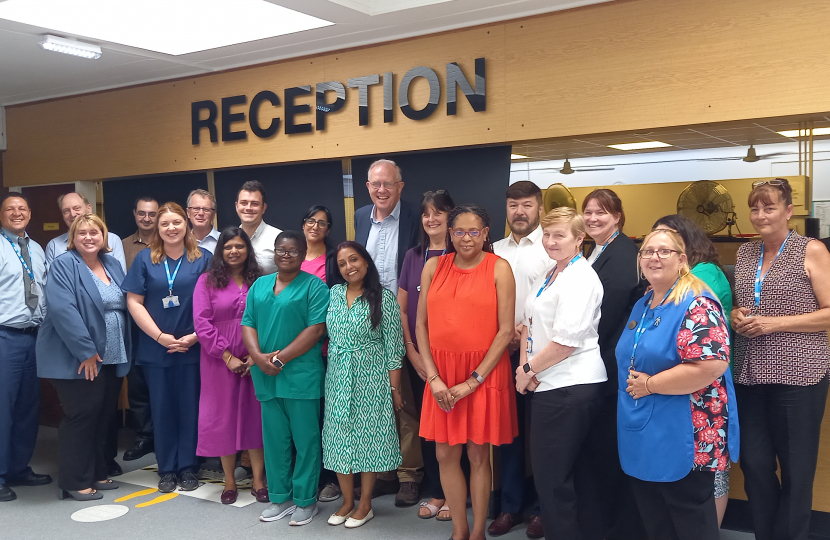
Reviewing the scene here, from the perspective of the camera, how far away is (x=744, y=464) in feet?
10.1

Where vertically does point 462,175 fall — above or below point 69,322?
above

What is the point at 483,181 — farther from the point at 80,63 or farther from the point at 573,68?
the point at 80,63

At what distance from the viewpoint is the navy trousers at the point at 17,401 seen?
4270mm

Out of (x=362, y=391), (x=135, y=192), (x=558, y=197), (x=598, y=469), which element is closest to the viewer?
(x=598, y=469)

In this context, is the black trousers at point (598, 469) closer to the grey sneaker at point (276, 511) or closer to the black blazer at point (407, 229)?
the black blazer at point (407, 229)

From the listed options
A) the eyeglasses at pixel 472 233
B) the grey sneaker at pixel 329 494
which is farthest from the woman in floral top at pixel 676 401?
the grey sneaker at pixel 329 494

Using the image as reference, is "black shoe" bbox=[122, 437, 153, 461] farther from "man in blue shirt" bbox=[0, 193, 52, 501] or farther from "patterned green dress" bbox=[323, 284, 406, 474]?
"patterned green dress" bbox=[323, 284, 406, 474]

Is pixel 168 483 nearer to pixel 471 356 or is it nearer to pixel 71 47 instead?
pixel 471 356

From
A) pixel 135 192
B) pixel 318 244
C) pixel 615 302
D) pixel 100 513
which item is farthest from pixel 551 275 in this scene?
pixel 135 192

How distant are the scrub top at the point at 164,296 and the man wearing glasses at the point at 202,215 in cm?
44

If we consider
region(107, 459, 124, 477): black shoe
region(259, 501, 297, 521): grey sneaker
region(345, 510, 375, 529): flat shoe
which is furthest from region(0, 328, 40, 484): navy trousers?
region(345, 510, 375, 529): flat shoe

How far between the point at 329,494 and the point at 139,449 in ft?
5.80

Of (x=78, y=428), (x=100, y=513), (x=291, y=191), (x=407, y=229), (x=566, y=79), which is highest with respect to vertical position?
(x=566, y=79)

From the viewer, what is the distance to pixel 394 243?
4.18m
